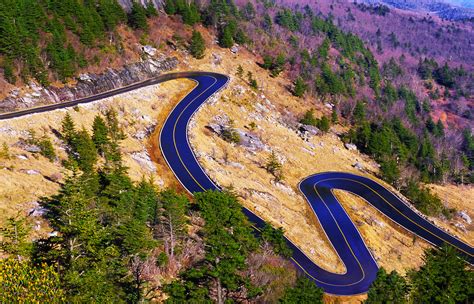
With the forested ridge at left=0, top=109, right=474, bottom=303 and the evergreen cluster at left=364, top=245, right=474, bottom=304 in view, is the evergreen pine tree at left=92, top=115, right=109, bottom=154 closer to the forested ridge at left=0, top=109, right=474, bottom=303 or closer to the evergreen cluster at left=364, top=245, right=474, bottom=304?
the forested ridge at left=0, top=109, right=474, bottom=303

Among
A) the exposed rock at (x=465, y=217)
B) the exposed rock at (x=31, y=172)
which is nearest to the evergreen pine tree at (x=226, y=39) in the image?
the exposed rock at (x=465, y=217)

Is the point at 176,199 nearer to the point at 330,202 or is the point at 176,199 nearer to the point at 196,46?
the point at 330,202

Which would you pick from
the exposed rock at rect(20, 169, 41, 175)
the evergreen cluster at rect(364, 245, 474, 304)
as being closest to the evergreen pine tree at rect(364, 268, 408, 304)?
the evergreen cluster at rect(364, 245, 474, 304)

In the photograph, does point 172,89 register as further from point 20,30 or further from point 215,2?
point 215,2

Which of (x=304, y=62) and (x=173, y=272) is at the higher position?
(x=173, y=272)

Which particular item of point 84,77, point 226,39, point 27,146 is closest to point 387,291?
point 27,146

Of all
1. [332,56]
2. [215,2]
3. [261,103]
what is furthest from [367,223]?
[332,56]
